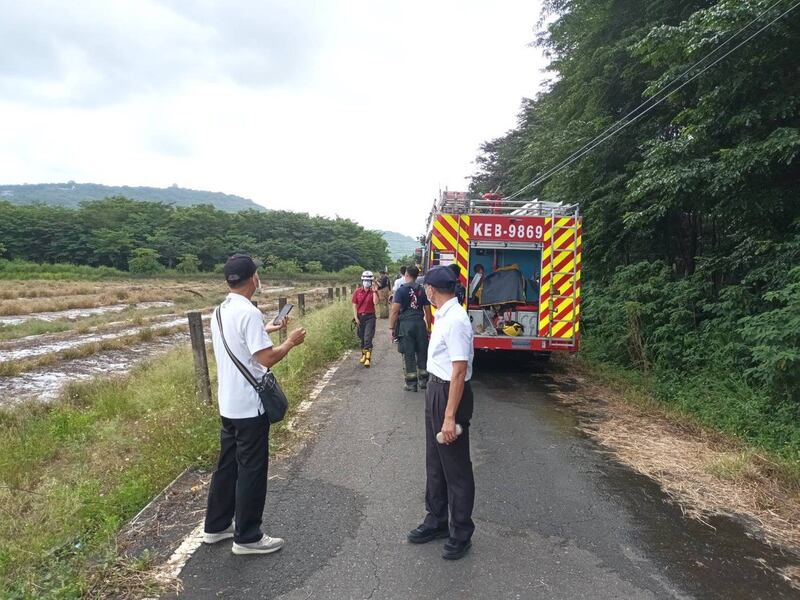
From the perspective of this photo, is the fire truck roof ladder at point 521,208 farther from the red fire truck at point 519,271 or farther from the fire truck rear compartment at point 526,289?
the fire truck rear compartment at point 526,289

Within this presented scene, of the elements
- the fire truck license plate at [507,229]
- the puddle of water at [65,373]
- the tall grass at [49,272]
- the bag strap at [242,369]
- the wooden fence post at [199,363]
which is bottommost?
the puddle of water at [65,373]

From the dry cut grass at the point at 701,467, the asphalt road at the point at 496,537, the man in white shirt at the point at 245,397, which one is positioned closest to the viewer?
the asphalt road at the point at 496,537

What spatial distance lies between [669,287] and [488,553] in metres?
6.50

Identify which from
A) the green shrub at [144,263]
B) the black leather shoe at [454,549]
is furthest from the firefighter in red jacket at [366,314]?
the green shrub at [144,263]

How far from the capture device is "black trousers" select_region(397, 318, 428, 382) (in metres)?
7.57

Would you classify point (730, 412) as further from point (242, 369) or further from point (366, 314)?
point (366, 314)

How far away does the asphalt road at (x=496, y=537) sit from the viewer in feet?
9.75

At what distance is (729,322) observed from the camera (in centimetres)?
685

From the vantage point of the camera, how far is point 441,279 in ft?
11.1

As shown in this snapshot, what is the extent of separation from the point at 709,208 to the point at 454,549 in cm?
665

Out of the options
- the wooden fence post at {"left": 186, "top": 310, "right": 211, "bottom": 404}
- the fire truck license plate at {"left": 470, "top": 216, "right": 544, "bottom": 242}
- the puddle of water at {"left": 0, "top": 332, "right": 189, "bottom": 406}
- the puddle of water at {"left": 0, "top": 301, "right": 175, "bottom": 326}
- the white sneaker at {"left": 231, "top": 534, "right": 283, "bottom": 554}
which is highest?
the fire truck license plate at {"left": 470, "top": 216, "right": 544, "bottom": 242}

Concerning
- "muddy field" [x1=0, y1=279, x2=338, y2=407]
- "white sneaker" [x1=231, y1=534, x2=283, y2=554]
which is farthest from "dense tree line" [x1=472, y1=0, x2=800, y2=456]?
"muddy field" [x1=0, y1=279, x2=338, y2=407]

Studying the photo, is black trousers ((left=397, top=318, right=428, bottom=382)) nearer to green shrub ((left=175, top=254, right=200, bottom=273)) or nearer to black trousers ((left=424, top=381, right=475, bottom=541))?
black trousers ((left=424, top=381, right=475, bottom=541))

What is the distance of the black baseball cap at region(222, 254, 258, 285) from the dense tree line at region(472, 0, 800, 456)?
188 inches
